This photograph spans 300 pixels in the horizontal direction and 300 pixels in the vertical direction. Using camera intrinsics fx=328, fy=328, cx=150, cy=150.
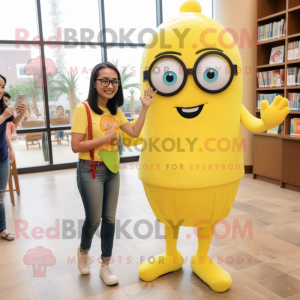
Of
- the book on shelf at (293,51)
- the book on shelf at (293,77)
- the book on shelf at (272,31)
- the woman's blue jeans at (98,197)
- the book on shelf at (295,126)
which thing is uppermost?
the book on shelf at (272,31)

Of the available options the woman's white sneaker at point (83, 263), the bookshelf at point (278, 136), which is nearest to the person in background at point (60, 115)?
the bookshelf at point (278, 136)

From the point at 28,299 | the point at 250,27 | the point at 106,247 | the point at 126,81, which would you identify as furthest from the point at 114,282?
the point at 126,81

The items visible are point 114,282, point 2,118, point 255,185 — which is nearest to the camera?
point 114,282

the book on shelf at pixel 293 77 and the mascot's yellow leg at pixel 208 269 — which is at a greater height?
the book on shelf at pixel 293 77

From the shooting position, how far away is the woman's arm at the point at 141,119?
1.88 m

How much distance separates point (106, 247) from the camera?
6.99 feet

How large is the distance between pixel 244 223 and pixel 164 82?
1908 mm

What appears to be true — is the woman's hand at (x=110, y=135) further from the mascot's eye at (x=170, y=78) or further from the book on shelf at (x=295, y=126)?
the book on shelf at (x=295, y=126)

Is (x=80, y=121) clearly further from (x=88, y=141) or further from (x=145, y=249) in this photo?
(x=145, y=249)

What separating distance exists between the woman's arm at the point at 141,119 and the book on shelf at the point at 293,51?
3.04 meters

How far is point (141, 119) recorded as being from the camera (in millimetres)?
1936

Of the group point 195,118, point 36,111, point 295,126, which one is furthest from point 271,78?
point 36,111

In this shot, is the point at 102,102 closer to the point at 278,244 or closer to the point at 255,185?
the point at 278,244

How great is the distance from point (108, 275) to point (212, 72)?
4.72 ft
